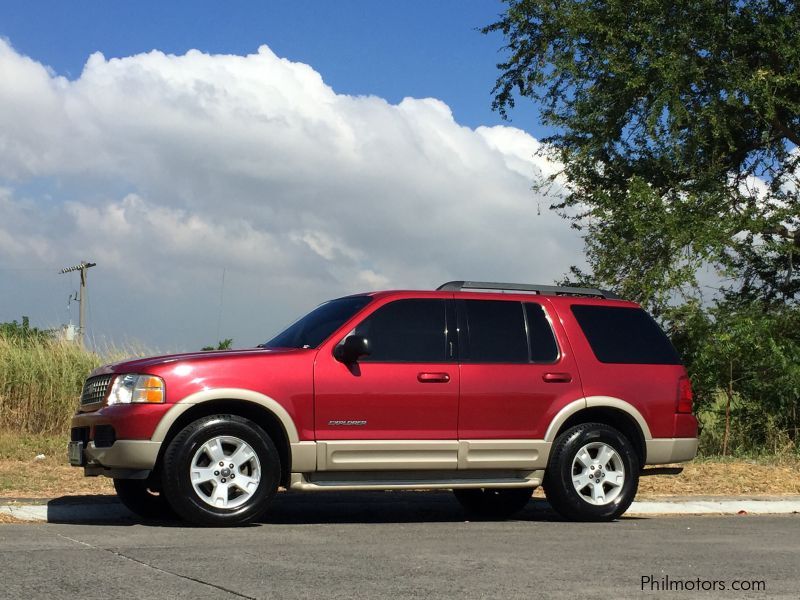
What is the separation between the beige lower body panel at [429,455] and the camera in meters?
9.75

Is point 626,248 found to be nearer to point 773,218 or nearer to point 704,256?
point 704,256

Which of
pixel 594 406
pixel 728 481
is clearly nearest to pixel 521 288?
pixel 594 406

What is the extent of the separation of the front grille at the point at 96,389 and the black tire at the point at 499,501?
11.9 feet

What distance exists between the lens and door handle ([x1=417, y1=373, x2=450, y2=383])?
10.0m

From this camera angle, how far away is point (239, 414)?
9.75 metres

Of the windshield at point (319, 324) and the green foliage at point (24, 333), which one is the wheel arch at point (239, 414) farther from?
the green foliage at point (24, 333)

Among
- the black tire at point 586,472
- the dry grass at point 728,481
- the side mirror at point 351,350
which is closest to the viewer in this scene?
the side mirror at point 351,350

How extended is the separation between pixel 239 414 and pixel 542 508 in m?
3.74

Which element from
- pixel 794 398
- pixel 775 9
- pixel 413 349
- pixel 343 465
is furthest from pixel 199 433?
pixel 775 9

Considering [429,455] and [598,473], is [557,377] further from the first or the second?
[429,455]

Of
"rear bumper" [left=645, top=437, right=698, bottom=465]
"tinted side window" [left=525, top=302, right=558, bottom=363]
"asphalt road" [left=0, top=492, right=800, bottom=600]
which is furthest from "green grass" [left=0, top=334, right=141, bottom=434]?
"rear bumper" [left=645, top=437, right=698, bottom=465]

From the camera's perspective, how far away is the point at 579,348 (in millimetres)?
10789

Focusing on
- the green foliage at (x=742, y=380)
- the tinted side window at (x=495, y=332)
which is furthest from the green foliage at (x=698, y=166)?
the tinted side window at (x=495, y=332)

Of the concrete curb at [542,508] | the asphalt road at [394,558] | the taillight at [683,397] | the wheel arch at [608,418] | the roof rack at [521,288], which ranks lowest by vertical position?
the asphalt road at [394,558]
